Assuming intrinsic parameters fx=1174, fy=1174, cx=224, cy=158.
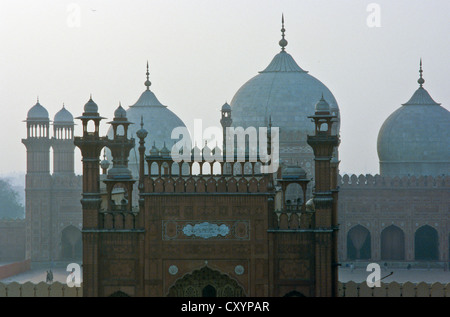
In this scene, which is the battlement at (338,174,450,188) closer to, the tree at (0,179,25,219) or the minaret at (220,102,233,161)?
the minaret at (220,102,233,161)

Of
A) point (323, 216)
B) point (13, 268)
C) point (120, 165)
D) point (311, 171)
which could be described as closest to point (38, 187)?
point (13, 268)

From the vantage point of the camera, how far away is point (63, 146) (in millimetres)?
56781

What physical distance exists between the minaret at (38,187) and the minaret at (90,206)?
24281 millimetres

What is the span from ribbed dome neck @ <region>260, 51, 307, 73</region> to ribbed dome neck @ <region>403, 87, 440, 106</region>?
20.6 feet

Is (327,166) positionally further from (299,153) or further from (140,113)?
(140,113)

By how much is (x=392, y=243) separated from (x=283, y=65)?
31.6ft

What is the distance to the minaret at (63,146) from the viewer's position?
2235 inches

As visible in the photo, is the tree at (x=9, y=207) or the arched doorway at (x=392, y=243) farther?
the tree at (x=9, y=207)

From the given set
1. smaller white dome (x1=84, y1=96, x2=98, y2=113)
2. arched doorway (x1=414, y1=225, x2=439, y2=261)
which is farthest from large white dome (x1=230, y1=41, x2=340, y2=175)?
smaller white dome (x1=84, y1=96, x2=98, y2=113)

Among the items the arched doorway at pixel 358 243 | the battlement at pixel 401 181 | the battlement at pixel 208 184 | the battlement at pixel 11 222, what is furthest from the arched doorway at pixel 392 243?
the battlement at pixel 208 184

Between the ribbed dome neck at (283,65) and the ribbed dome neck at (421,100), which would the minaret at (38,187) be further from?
the ribbed dome neck at (421,100)

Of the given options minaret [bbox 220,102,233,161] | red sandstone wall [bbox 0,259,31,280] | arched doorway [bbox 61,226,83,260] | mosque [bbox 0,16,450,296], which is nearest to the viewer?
red sandstone wall [bbox 0,259,31,280]

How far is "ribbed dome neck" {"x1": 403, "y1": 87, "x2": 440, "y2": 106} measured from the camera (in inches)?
2244
